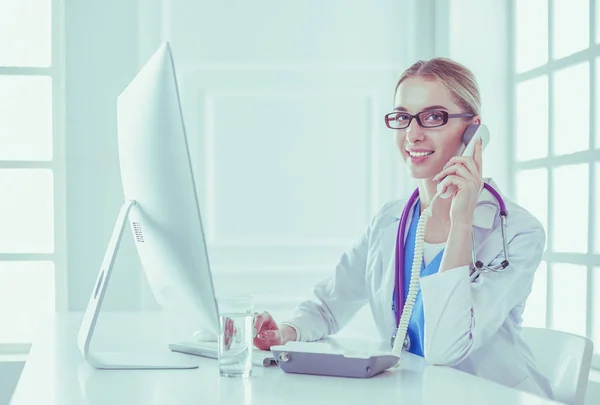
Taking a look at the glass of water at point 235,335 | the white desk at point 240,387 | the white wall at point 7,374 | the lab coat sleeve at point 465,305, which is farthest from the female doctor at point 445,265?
the white wall at point 7,374

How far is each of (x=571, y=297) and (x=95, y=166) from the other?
74.9 inches

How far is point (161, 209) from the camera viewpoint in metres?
1.27

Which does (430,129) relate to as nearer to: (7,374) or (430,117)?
(430,117)

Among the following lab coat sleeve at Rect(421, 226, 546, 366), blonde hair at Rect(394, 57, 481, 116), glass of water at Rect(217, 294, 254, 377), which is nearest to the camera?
glass of water at Rect(217, 294, 254, 377)

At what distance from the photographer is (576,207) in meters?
2.75

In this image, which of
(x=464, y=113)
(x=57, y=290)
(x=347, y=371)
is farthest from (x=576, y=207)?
(x=57, y=290)

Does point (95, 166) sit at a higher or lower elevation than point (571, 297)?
higher

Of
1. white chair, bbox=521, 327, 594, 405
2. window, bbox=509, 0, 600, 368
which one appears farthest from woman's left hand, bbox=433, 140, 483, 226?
window, bbox=509, 0, 600, 368

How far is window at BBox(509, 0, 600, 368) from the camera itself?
264 cm

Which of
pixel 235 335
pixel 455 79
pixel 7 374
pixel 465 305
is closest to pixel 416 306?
pixel 465 305

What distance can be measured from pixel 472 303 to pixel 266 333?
451 millimetres

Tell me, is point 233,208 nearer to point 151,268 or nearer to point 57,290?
point 57,290

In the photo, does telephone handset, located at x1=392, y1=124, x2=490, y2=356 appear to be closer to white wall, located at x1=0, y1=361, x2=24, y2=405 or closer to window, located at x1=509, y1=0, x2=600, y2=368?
window, located at x1=509, y1=0, x2=600, y2=368

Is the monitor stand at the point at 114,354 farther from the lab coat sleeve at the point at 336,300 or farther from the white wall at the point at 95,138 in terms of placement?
the white wall at the point at 95,138
